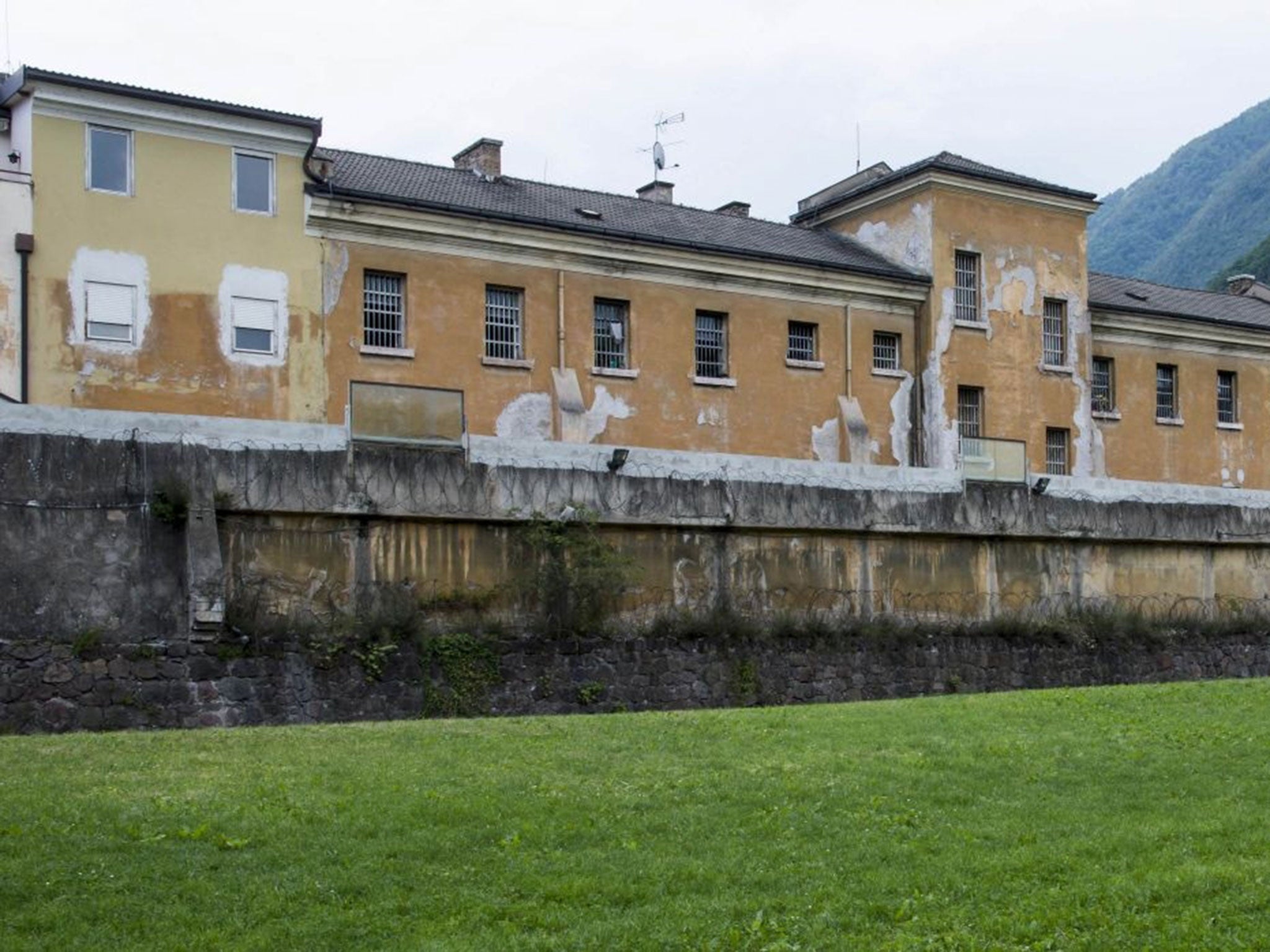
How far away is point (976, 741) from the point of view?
630 inches

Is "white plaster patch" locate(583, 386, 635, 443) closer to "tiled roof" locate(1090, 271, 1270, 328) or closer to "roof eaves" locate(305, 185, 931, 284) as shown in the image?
"roof eaves" locate(305, 185, 931, 284)

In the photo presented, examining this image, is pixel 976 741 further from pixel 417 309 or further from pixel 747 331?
pixel 747 331

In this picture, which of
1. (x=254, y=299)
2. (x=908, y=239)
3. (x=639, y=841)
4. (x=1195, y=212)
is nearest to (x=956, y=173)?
(x=908, y=239)

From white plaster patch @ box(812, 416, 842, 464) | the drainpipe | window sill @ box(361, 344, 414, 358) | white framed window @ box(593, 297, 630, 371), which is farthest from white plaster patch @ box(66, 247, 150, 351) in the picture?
white plaster patch @ box(812, 416, 842, 464)

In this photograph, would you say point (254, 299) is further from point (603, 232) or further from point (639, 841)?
point (639, 841)

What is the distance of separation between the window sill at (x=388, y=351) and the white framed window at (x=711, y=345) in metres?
7.40

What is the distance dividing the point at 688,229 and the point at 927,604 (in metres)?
14.2

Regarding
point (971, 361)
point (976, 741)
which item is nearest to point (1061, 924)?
point (976, 741)

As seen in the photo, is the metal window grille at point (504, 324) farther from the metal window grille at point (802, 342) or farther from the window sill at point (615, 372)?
the metal window grille at point (802, 342)

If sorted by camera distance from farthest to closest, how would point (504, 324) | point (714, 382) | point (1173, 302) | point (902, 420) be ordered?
point (1173, 302), point (902, 420), point (714, 382), point (504, 324)

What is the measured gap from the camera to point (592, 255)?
36.4m

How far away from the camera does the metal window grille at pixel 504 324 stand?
35281mm

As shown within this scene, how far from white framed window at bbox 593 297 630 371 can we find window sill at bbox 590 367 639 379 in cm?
4

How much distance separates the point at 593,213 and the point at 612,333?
3425mm
